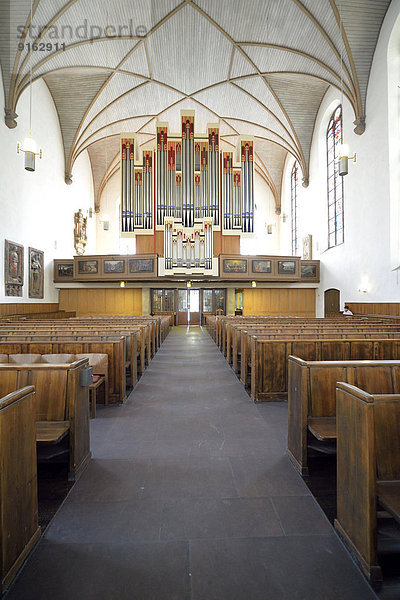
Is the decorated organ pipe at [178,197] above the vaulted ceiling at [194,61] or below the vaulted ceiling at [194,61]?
below

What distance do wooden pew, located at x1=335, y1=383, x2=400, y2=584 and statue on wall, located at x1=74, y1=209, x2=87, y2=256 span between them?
19.6 metres

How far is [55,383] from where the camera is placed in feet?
10.1

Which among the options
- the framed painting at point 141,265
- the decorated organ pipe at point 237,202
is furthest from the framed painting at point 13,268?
the decorated organ pipe at point 237,202

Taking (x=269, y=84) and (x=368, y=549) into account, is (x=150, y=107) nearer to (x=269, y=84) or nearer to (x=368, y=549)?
(x=269, y=84)

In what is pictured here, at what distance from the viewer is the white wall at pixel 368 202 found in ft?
37.2

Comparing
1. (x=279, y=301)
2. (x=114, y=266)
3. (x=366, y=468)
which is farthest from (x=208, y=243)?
(x=366, y=468)

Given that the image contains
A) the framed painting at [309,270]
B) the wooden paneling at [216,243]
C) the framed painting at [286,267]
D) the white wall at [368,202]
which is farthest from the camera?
the wooden paneling at [216,243]

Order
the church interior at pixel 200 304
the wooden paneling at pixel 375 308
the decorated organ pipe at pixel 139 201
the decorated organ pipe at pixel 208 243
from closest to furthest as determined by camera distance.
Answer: the church interior at pixel 200 304 < the wooden paneling at pixel 375 308 < the decorated organ pipe at pixel 208 243 < the decorated organ pipe at pixel 139 201

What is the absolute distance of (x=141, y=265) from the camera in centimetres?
1738

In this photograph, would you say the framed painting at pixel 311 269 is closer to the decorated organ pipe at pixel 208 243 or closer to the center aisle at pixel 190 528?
the decorated organ pipe at pixel 208 243

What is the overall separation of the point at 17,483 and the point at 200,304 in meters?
18.8

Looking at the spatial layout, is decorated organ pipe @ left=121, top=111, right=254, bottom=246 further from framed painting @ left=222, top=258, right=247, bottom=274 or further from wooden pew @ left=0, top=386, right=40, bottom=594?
wooden pew @ left=0, top=386, right=40, bottom=594

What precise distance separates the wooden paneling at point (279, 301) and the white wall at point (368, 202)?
2469 mm

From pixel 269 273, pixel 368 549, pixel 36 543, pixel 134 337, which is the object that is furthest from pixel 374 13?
pixel 36 543
